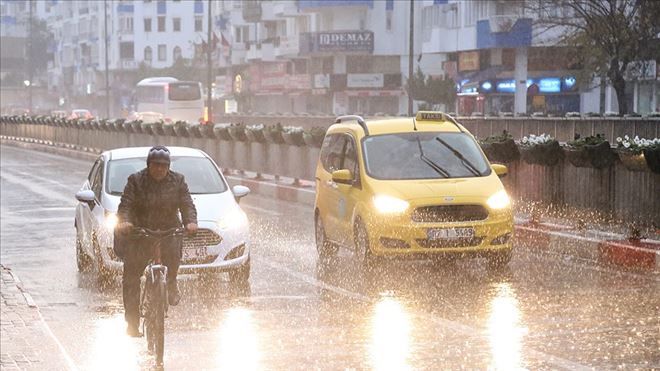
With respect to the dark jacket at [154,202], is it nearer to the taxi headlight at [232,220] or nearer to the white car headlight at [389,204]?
the taxi headlight at [232,220]

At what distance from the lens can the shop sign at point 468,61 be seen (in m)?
81.2

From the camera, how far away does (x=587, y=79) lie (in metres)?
65.1

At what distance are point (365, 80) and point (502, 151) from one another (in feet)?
249

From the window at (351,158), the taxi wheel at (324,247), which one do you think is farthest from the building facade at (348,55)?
the window at (351,158)

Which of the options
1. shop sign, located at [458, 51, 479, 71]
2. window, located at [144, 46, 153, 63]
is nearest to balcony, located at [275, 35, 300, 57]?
shop sign, located at [458, 51, 479, 71]

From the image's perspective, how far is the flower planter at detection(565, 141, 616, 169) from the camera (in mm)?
19016

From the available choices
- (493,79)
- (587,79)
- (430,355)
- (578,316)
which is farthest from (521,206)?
(493,79)

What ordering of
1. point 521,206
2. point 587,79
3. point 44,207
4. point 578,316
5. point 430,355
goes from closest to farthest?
1. point 430,355
2. point 578,316
3. point 521,206
4. point 44,207
5. point 587,79

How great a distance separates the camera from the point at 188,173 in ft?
51.6

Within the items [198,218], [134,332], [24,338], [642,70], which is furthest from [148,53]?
[134,332]

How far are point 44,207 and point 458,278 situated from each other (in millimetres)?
13486

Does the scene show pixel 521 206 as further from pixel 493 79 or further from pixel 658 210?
pixel 493 79

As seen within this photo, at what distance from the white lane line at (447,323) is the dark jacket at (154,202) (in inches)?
91.4

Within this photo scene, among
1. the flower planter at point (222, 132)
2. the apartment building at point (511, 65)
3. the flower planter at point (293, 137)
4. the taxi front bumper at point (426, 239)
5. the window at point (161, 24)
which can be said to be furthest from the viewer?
the window at point (161, 24)
